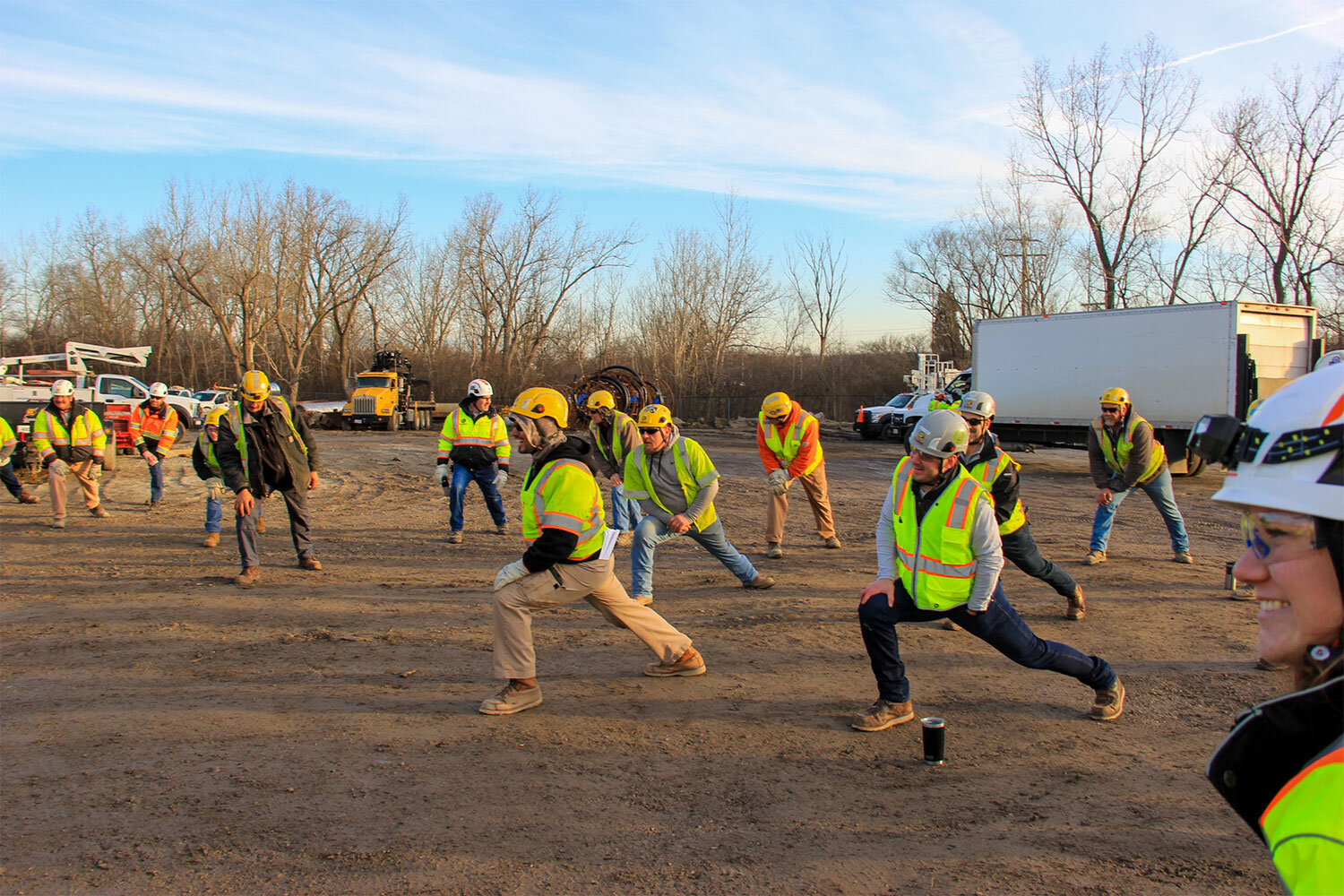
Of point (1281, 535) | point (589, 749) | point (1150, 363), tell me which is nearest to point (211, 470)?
point (589, 749)

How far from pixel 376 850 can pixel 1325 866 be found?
3373mm

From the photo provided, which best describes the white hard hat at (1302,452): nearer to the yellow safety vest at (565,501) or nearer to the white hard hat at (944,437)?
the white hard hat at (944,437)

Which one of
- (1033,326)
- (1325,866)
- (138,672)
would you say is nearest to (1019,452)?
(1033,326)

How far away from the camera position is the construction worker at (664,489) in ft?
23.6

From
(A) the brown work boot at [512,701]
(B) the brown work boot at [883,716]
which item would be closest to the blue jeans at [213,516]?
(A) the brown work boot at [512,701]

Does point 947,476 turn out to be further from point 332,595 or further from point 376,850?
point 332,595

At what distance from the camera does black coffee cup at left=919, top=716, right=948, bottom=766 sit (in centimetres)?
429

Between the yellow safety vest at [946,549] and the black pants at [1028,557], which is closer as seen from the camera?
the yellow safety vest at [946,549]

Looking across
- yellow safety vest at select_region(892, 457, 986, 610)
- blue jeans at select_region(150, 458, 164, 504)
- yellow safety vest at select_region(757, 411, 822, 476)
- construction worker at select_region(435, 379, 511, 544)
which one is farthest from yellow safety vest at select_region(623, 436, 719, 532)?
blue jeans at select_region(150, 458, 164, 504)

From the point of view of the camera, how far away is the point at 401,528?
11539 mm

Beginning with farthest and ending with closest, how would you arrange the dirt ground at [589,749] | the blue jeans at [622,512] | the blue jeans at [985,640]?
the blue jeans at [622,512] < the blue jeans at [985,640] < the dirt ground at [589,749]

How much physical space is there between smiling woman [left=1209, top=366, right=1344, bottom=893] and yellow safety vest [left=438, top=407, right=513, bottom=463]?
9.66 metres

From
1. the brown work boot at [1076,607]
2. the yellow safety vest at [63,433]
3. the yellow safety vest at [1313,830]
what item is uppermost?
the yellow safety vest at [63,433]

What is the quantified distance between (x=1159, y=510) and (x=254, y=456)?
947 cm
